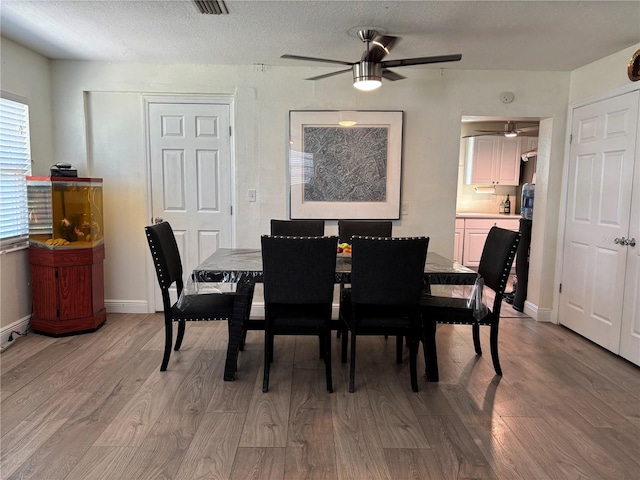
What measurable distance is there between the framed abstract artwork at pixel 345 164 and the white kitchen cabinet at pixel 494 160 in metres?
3.03

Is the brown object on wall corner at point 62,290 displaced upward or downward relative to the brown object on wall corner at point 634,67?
downward

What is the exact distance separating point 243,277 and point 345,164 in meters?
1.88

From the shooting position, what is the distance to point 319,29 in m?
3.02

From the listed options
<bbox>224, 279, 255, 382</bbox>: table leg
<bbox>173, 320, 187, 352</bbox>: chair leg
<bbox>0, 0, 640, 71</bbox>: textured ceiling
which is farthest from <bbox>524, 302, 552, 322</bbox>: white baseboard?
<bbox>173, 320, 187, 352</bbox>: chair leg

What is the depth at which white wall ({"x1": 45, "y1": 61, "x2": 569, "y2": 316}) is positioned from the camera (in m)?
3.97

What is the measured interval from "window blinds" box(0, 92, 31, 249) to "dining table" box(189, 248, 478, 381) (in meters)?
1.83

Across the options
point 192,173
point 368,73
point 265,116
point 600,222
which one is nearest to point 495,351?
point 600,222

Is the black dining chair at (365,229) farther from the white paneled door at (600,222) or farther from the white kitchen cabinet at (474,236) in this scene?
the white kitchen cabinet at (474,236)

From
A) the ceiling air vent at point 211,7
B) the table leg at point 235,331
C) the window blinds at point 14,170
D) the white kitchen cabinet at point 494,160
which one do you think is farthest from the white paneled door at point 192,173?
the white kitchen cabinet at point 494,160

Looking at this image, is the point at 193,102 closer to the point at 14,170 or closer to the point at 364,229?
the point at 14,170

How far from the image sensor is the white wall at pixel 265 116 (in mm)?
3975

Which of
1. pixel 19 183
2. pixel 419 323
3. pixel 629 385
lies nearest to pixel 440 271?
pixel 419 323

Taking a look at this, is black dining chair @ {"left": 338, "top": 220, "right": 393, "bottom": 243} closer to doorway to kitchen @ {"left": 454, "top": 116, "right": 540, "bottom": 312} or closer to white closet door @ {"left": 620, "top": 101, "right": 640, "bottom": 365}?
white closet door @ {"left": 620, "top": 101, "right": 640, "bottom": 365}

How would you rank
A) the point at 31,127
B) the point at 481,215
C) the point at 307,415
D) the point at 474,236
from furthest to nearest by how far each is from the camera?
→ the point at 481,215 < the point at 474,236 < the point at 31,127 < the point at 307,415
